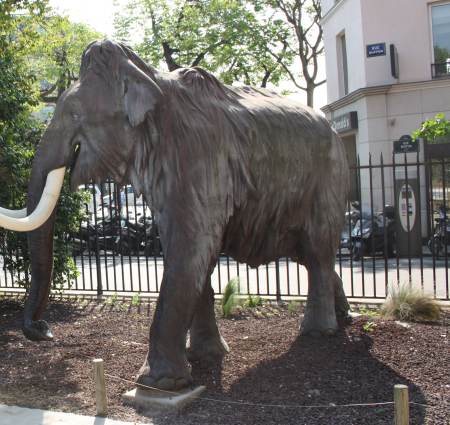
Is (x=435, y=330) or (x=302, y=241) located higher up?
(x=302, y=241)

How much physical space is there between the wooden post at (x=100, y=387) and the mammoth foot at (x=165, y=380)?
0.28 m

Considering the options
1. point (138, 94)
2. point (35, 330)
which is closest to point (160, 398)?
point (35, 330)

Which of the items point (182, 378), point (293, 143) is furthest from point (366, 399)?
point (293, 143)

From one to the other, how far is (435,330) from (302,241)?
163cm

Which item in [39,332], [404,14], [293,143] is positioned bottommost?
[39,332]

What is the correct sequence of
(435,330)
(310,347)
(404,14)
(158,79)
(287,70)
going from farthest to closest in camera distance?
(287,70)
(404,14)
(435,330)
(310,347)
(158,79)

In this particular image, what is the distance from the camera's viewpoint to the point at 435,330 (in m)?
5.77

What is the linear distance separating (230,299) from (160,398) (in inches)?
119

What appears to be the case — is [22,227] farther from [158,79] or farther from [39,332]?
[158,79]

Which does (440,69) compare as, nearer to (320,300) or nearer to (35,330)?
(320,300)

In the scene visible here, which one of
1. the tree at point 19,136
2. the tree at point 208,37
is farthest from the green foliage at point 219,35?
the tree at point 19,136

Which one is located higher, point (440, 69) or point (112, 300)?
point (440, 69)

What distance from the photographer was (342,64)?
739 inches

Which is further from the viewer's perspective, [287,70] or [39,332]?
[287,70]
